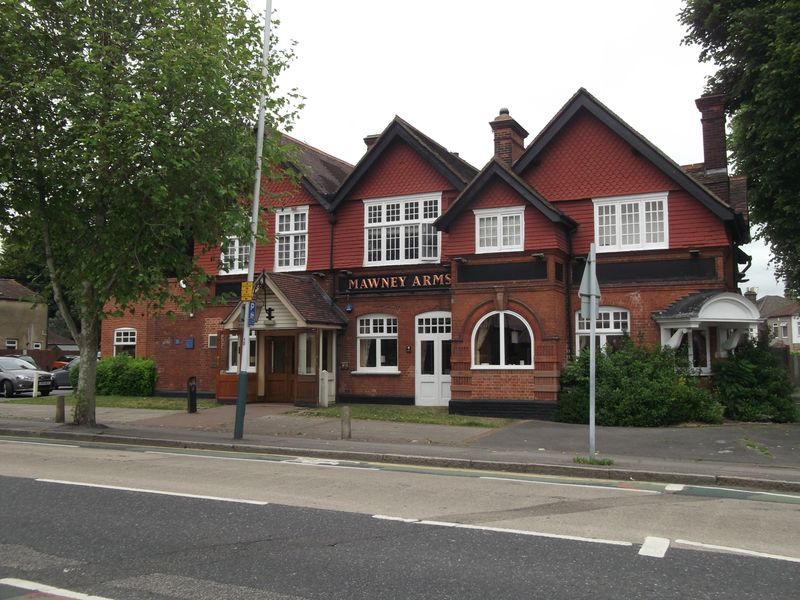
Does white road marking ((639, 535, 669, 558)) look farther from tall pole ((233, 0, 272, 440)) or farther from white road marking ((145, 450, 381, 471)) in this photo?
tall pole ((233, 0, 272, 440))

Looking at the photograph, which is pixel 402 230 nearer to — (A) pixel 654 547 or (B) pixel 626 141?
(B) pixel 626 141

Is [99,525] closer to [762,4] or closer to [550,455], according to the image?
[550,455]

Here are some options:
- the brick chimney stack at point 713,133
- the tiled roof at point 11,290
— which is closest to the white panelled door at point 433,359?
the brick chimney stack at point 713,133

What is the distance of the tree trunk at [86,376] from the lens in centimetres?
1648

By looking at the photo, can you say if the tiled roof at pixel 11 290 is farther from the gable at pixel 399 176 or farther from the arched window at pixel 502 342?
the arched window at pixel 502 342

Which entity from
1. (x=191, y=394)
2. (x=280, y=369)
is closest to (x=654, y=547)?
(x=191, y=394)

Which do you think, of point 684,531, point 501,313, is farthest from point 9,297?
point 684,531

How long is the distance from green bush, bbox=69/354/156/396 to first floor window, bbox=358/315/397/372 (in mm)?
8099

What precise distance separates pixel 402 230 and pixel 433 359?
4221mm

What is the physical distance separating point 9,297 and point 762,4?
49.1 meters

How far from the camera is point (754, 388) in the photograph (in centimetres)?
1784

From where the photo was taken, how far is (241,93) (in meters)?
15.4

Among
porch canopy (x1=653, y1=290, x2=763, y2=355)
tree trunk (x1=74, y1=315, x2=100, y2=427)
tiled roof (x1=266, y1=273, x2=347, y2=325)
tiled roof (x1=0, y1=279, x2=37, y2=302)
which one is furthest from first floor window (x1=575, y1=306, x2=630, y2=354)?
tiled roof (x1=0, y1=279, x2=37, y2=302)

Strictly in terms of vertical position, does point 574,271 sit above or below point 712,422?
above
